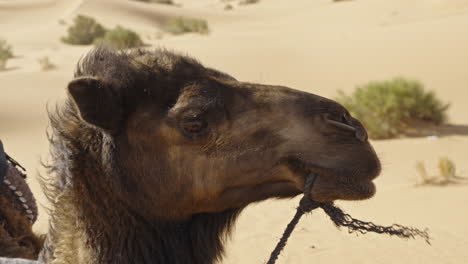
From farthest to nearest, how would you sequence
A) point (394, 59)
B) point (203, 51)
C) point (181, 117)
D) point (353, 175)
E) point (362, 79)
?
1. point (203, 51)
2. point (394, 59)
3. point (362, 79)
4. point (181, 117)
5. point (353, 175)

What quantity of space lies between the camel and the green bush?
933 centimetres

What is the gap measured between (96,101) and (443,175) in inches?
280

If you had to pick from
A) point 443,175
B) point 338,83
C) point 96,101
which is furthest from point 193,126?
point 338,83

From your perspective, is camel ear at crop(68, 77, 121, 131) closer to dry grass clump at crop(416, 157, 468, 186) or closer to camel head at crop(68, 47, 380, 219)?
camel head at crop(68, 47, 380, 219)

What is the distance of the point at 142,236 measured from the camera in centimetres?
249

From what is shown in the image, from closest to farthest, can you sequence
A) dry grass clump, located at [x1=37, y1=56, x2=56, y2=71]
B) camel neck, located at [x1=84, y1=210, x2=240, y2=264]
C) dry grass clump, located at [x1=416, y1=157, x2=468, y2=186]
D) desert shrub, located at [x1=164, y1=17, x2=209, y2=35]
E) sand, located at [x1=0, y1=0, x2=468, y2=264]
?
1. camel neck, located at [x1=84, y1=210, x2=240, y2=264]
2. sand, located at [x1=0, y1=0, x2=468, y2=264]
3. dry grass clump, located at [x1=416, y1=157, x2=468, y2=186]
4. dry grass clump, located at [x1=37, y1=56, x2=56, y2=71]
5. desert shrub, located at [x1=164, y1=17, x2=209, y2=35]

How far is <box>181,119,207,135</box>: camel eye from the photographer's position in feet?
7.85

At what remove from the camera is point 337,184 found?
2197 millimetres

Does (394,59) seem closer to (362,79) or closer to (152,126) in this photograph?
(362,79)

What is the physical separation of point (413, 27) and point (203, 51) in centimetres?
770

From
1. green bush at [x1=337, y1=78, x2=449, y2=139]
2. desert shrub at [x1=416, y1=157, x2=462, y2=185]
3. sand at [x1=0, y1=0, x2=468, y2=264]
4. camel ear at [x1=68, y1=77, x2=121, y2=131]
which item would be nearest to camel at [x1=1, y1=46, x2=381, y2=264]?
camel ear at [x1=68, y1=77, x2=121, y2=131]

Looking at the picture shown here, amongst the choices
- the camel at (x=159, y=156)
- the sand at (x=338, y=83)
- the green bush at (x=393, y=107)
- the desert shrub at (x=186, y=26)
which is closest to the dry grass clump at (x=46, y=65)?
the sand at (x=338, y=83)

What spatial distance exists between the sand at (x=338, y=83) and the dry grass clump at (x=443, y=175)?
0.69 feet

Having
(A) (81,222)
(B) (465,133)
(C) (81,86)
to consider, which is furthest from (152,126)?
(B) (465,133)
